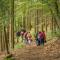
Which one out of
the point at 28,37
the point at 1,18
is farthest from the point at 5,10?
the point at 28,37

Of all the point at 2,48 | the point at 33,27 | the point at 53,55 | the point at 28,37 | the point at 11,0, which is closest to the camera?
the point at 53,55

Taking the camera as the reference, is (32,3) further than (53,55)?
Yes

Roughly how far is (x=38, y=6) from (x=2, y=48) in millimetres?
6815

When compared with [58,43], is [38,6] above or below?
above

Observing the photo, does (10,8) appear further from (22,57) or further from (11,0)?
(22,57)

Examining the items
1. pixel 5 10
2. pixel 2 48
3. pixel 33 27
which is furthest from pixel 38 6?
pixel 33 27

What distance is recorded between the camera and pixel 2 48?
832 inches

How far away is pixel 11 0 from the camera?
1712 centimetres

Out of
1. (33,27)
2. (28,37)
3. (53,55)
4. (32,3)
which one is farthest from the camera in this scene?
(33,27)

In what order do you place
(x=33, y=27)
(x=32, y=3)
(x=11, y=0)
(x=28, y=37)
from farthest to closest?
(x=33, y=27) < (x=28, y=37) < (x=11, y=0) < (x=32, y=3)

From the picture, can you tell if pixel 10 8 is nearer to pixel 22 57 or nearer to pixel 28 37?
pixel 22 57

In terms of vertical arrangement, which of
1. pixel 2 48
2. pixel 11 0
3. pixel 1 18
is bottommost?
pixel 2 48

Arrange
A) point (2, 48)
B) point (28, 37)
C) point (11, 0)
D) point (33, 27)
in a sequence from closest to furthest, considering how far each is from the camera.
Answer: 1. point (11, 0)
2. point (2, 48)
3. point (28, 37)
4. point (33, 27)

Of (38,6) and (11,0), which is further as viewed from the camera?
(11,0)
